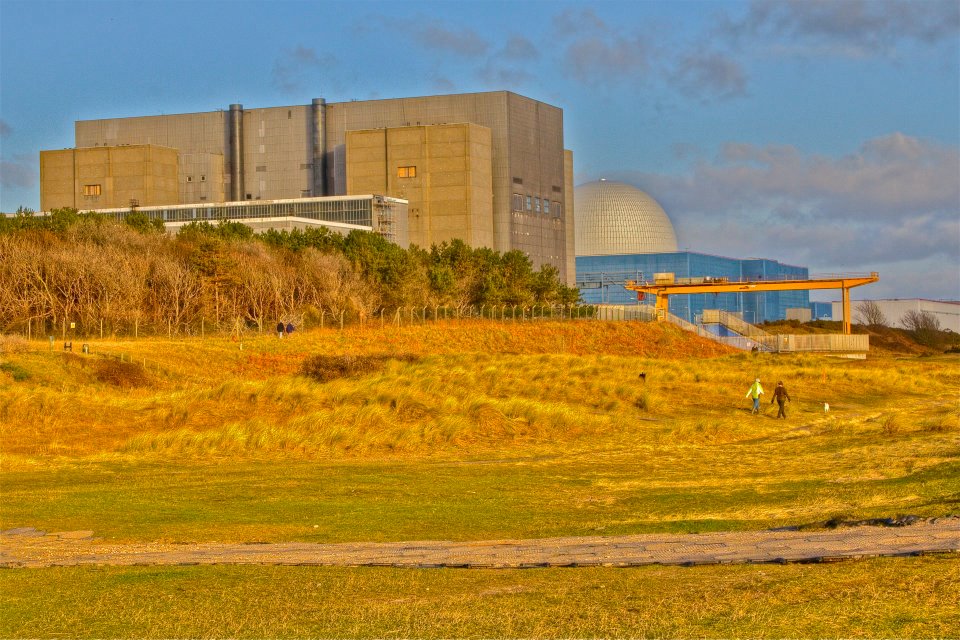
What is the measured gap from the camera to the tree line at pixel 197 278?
3095 inches

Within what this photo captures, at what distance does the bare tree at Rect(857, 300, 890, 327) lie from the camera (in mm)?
176925

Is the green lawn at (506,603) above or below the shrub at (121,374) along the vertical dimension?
below

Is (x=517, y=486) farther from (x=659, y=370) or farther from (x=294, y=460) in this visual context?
(x=659, y=370)

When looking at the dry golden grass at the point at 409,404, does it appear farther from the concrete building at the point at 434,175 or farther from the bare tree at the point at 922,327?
the concrete building at the point at 434,175

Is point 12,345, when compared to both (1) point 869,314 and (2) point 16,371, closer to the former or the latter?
(2) point 16,371

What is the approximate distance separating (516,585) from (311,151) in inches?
6407

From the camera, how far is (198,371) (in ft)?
185

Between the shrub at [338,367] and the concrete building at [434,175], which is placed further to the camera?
the concrete building at [434,175]

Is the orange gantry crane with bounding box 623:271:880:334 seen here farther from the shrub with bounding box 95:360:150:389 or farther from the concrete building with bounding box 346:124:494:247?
the shrub with bounding box 95:360:150:389

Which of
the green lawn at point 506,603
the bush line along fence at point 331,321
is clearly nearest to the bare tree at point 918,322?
the bush line along fence at point 331,321

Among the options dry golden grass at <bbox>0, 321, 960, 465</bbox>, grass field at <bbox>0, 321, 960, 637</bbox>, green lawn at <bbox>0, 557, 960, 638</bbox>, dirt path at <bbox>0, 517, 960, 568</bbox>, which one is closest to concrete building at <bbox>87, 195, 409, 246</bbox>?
dry golden grass at <bbox>0, 321, 960, 465</bbox>

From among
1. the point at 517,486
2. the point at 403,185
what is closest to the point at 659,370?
the point at 517,486

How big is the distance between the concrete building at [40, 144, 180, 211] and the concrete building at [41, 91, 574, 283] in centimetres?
232

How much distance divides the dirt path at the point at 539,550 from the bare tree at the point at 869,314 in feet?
533
